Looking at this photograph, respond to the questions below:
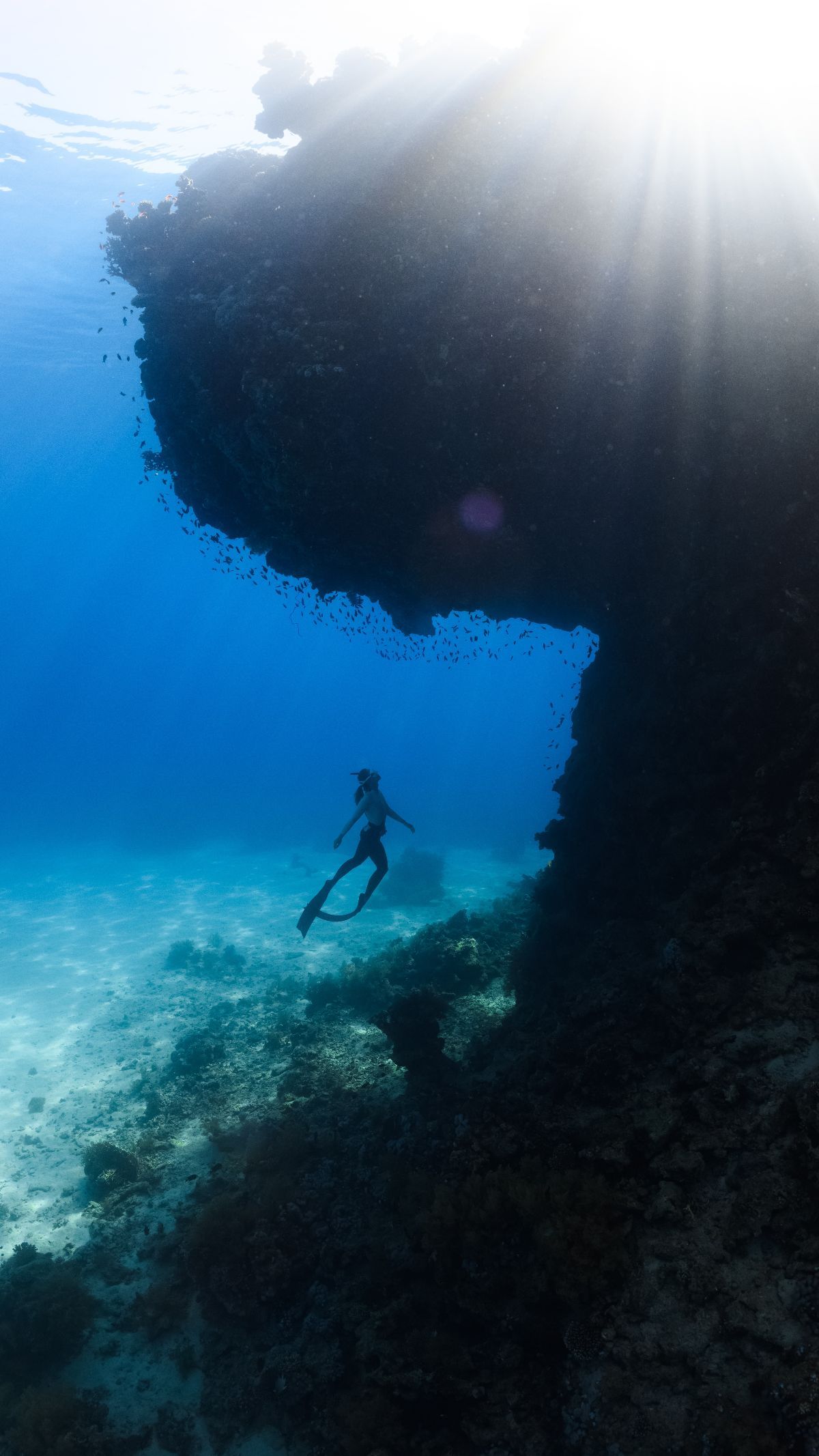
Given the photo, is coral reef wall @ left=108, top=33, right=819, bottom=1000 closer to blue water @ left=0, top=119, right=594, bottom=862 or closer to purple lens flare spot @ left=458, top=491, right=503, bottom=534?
purple lens flare spot @ left=458, top=491, right=503, bottom=534

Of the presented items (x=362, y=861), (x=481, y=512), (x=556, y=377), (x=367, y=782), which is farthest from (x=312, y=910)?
(x=556, y=377)

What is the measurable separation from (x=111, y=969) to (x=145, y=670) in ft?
460

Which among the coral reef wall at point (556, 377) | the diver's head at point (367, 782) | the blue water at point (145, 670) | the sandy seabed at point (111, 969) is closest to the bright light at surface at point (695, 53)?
the coral reef wall at point (556, 377)

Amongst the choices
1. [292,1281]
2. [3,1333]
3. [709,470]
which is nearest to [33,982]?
[3,1333]

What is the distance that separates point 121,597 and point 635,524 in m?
129

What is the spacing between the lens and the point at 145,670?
148 m

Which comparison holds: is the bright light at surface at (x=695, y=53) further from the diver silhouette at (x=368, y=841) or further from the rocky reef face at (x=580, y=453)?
the diver silhouette at (x=368, y=841)

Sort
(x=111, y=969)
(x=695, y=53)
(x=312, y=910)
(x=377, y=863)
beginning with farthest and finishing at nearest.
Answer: (x=111, y=969) < (x=377, y=863) < (x=312, y=910) < (x=695, y=53)

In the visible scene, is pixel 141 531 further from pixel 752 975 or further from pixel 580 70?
pixel 752 975

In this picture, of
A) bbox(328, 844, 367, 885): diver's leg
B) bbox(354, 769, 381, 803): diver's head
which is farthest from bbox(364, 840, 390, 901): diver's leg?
bbox(354, 769, 381, 803): diver's head

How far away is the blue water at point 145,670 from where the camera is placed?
87.2 feet

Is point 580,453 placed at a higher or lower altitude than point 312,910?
higher

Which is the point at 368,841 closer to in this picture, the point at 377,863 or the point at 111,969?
the point at 377,863

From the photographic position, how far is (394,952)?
15.9m
